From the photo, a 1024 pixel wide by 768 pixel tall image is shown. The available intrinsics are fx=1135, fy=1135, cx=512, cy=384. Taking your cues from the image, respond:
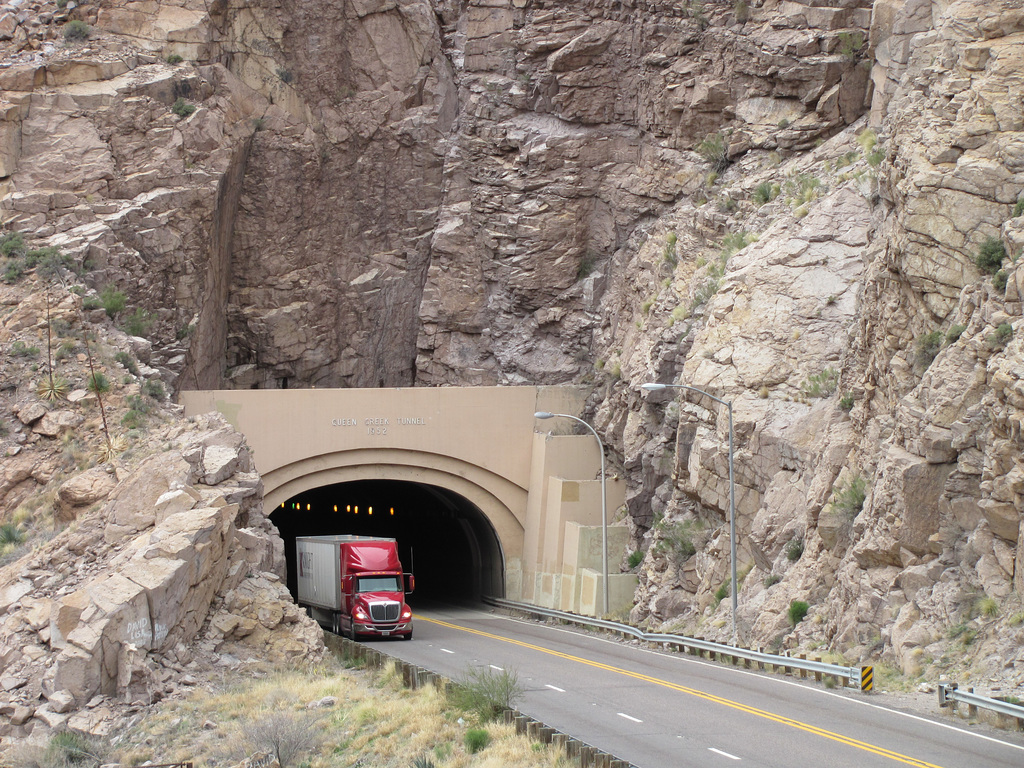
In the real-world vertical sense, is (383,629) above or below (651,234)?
below

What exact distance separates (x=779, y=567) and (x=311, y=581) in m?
14.3

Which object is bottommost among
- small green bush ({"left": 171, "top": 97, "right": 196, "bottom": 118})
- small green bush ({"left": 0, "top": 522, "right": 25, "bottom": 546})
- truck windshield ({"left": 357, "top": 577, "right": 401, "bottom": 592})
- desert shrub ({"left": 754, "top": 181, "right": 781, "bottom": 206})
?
truck windshield ({"left": 357, "top": 577, "right": 401, "bottom": 592})

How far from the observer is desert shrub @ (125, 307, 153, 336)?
136 feet

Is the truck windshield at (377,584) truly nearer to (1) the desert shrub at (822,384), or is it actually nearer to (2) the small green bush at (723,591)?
(2) the small green bush at (723,591)

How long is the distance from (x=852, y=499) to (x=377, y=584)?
1314 centimetres

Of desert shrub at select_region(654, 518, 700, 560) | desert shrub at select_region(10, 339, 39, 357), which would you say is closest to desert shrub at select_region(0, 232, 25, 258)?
desert shrub at select_region(10, 339, 39, 357)

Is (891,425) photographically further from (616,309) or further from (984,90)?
(616,309)

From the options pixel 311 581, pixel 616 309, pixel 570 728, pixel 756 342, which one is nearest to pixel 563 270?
pixel 616 309

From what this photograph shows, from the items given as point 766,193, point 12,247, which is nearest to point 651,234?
point 766,193

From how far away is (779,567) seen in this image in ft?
90.9

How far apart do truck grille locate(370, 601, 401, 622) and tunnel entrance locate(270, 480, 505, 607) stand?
39.7 feet

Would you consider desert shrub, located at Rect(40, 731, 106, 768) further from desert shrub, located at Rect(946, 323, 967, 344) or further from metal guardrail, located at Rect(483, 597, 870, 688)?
desert shrub, located at Rect(946, 323, 967, 344)

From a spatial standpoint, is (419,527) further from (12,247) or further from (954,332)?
(954,332)

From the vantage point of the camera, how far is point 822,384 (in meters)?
30.7
